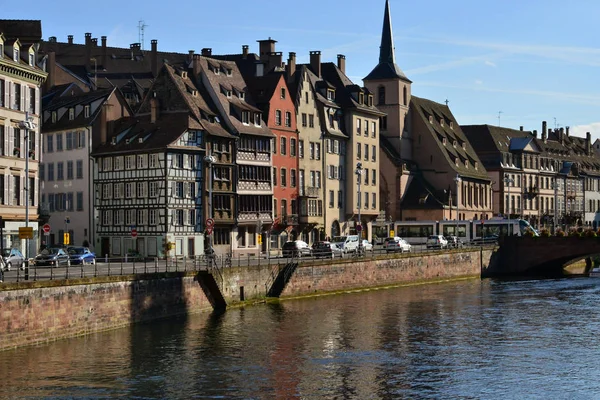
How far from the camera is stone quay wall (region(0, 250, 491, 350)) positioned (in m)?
51.4

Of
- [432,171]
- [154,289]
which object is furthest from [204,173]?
[432,171]

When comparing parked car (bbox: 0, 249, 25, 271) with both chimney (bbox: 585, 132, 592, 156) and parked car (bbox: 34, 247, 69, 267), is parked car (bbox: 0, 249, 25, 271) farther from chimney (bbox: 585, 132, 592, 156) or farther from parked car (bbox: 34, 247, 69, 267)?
chimney (bbox: 585, 132, 592, 156)

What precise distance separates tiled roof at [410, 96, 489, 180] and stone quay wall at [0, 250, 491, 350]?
1865 inches

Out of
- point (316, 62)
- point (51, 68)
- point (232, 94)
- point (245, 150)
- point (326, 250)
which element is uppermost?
point (316, 62)

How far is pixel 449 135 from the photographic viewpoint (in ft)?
468

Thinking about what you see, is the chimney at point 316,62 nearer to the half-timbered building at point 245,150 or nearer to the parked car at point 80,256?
the half-timbered building at point 245,150

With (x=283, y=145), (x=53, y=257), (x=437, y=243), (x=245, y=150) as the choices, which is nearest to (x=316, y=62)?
(x=283, y=145)

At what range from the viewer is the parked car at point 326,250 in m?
85.1

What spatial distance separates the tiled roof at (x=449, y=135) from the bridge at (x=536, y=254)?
76.1 ft

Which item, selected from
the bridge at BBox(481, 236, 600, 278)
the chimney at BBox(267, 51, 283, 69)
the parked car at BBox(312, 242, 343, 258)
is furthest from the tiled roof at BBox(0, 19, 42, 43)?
the bridge at BBox(481, 236, 600, 278)

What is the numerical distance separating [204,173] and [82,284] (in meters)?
38.1

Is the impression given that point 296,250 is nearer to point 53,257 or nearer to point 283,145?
point 53,257

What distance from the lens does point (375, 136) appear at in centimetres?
12200

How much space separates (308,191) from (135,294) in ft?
161
